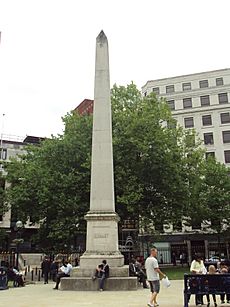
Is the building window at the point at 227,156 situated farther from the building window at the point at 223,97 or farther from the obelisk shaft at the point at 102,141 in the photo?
the obelisk shaft at the point at 102,141

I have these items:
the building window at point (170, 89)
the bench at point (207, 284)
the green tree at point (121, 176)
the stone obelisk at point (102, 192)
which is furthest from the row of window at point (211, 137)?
the bench at point (207, 284)

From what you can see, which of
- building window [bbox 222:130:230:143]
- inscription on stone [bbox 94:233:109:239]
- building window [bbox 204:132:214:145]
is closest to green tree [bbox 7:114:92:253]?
inscription on stone [bbox 94:233:109:239]

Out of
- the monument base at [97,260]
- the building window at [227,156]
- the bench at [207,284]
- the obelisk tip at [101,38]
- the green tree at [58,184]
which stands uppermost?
the building window at [227,156]

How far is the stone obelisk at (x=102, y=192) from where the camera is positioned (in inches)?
594

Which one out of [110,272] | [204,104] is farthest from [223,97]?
[110,272]

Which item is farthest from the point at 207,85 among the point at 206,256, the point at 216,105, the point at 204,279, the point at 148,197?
the point at 204,279

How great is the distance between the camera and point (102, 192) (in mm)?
15789

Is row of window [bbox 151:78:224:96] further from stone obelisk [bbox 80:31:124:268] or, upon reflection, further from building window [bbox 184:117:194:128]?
stone obelisk [bbox 80:31:124:268]

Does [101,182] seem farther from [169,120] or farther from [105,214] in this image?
[169,120]

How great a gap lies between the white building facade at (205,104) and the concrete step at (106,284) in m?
36.3

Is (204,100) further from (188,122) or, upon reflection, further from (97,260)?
(97,260)

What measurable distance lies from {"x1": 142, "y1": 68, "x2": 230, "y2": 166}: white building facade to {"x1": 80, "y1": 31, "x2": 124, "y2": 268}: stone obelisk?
33.3m

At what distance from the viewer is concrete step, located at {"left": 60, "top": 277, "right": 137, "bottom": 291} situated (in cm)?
1398

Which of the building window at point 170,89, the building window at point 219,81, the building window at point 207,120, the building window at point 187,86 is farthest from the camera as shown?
the building window at point 170,89
